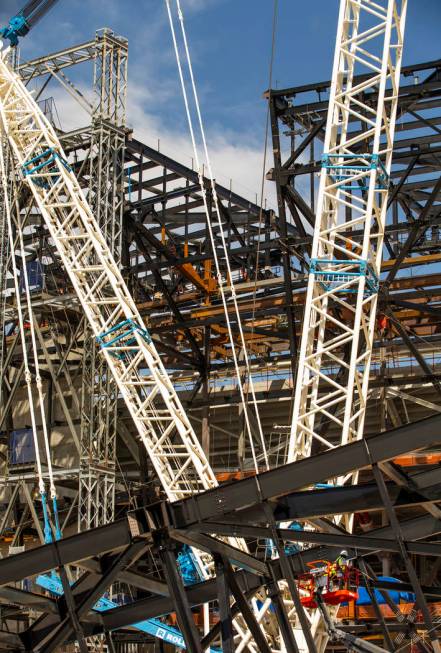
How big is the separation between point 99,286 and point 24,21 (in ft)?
46.6

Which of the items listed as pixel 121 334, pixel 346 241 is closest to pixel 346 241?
pixel 346 241

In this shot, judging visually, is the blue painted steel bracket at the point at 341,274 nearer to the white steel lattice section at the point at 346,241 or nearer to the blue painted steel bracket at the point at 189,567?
the white steel lattice section at the point at 346,241

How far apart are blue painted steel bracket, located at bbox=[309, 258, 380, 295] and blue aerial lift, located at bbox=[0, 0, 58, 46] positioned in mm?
21990

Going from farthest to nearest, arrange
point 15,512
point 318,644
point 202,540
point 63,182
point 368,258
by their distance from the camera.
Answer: point 15,512, point 63,182, point 368,258, point 318,644, point 202,540

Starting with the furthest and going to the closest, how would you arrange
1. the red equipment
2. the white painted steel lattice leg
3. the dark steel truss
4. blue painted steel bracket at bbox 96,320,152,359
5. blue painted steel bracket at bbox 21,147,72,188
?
blue painted steel bracket at bbox 21,147,72,188
blue painted steel bracket at bbox 96,320,152,359
the white painted steel lattice leg
the red equipment
the dark steel truss

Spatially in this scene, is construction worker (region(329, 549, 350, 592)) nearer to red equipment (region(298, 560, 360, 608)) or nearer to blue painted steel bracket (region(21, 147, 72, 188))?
red equipment (region(298, 560, 360, 608))

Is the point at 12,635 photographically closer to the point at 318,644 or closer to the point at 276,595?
the point at 276,595

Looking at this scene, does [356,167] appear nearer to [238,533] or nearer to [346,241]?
[346,241]

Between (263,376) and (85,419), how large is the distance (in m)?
14.6

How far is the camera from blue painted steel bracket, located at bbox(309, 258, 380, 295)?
35688mm

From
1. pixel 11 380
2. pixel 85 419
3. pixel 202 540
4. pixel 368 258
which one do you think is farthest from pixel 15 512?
pixel 202 540

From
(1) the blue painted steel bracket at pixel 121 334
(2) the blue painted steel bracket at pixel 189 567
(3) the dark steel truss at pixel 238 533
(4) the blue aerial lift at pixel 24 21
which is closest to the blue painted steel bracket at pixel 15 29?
(4) the blue aerial lift at pixel 24 21

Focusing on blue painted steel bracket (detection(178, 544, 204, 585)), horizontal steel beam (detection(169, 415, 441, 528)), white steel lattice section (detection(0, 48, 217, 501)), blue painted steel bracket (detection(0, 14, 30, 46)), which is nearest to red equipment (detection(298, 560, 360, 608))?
horizontal steel beam (detection(169, 415, 441, 528))

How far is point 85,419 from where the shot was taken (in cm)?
4569
